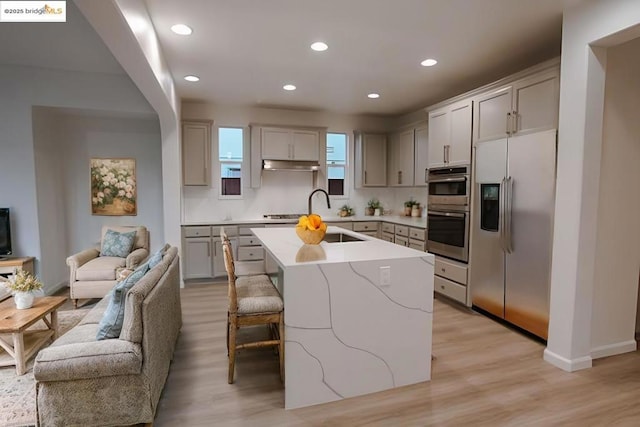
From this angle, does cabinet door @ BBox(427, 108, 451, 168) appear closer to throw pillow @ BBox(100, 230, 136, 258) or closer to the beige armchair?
the beige armchair

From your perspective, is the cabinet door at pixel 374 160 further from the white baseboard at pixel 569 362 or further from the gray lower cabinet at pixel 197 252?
the white baseboard at pixel 569 362

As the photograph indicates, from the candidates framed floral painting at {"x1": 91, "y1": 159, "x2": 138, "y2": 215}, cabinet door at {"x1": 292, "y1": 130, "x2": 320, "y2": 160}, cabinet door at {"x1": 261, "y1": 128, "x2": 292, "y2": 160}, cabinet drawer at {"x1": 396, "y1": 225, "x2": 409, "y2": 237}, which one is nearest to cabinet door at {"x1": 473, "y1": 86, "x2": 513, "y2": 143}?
cabinet drawer at {"x1": 396, "y1": 225, "x2": 409, "y2": 237}

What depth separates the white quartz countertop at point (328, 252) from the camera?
2266mm

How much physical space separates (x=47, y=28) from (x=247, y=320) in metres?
3.17

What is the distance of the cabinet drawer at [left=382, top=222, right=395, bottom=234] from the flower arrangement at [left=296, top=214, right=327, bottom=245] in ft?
9.49

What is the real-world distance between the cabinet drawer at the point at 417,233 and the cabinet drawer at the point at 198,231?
287 centimetres

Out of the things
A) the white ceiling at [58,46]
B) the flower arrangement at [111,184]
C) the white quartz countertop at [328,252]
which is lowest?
the white quartz countertop at [328,252]

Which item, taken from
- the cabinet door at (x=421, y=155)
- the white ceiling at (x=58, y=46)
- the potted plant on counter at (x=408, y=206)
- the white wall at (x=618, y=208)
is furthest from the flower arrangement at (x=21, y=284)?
the potted plant on counter at (x=408, y=206)

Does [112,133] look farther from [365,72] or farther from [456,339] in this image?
[456,339]

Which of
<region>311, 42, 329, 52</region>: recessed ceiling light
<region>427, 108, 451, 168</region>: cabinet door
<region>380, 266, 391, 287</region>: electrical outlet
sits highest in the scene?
<region>311, 42, 329, 52</region>: recessed ceiling light

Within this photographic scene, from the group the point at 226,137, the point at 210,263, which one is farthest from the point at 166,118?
the point at 210,263

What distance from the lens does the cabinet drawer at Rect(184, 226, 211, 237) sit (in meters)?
4.93

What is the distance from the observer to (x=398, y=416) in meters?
2.10

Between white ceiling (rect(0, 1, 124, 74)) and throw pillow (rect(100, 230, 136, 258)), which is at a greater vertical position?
white ceiling (rect(0, 1, 124, 74))
